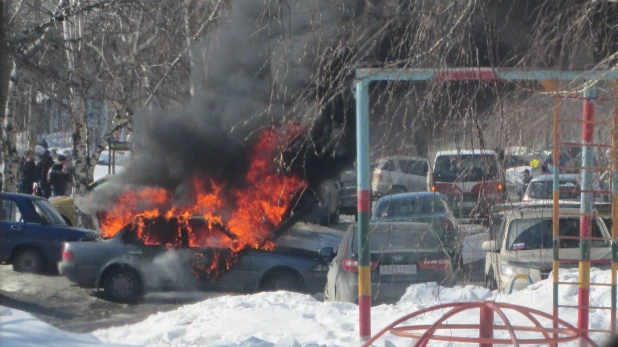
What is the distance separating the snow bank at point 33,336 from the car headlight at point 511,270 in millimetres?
5414

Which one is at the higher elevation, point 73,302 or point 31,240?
point 31,240

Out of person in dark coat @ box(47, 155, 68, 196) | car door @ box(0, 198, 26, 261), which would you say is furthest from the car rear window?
person in dark coat @ box(47, 155, 68, 196)

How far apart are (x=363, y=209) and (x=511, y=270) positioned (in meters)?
4.37

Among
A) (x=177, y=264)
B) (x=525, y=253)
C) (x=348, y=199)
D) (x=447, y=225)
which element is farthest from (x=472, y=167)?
(x=348, y=199)

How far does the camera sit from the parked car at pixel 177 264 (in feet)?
37.8

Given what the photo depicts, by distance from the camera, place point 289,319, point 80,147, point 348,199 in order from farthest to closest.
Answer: point 348,199 → point 80,147 → point 289,319

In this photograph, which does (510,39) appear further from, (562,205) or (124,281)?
(124,281)

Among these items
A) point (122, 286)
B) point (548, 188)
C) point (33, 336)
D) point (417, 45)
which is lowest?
point (122, 286)

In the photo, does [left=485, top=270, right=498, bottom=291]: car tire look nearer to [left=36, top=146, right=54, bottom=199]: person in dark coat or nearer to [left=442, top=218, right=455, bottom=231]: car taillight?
[left=442, top=218, right=455, bottom=231]: car taillight

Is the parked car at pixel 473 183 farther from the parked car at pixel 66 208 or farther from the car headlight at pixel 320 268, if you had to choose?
the parked car at pixel 66 208

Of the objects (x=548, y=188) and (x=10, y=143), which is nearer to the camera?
(x=548, y=188)

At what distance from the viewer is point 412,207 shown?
30.3 feet

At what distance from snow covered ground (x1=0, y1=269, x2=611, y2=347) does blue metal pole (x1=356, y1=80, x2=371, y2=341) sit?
93 cm

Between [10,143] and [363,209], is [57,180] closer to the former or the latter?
[10,143]
